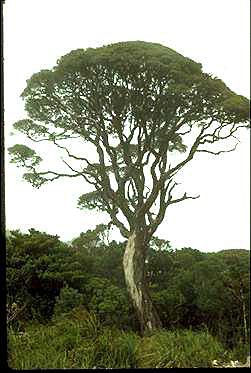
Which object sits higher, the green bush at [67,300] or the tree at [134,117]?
the tree at [134,117]

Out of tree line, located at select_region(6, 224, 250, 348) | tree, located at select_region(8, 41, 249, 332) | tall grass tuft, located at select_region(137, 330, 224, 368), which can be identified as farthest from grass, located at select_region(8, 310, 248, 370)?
tree, located at select_region(8, 41, 249, 332)

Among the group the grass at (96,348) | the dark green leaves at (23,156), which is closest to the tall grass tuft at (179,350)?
the grass at (96,348)

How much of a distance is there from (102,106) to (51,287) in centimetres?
413

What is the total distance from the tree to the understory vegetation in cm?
93

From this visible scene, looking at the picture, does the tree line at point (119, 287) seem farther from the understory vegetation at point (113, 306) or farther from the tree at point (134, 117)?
the tree at point (134, 117)

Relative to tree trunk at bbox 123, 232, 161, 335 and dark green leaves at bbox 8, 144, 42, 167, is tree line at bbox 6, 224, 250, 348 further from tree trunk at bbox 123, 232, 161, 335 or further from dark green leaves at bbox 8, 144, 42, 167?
dark green leaves at bbox 8, 144, 42, 167

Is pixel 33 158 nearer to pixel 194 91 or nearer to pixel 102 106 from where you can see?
pixel 102 106

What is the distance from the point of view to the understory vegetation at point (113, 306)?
6.87m

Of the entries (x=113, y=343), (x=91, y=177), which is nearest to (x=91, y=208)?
(x=91, y=177)

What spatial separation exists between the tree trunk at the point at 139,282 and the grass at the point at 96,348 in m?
0.63

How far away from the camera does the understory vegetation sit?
6.87 m

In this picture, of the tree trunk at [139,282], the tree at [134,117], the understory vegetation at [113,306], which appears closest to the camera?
the understory vegetation at [113,306]

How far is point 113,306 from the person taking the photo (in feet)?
28.2

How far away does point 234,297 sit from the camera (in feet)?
28.1
